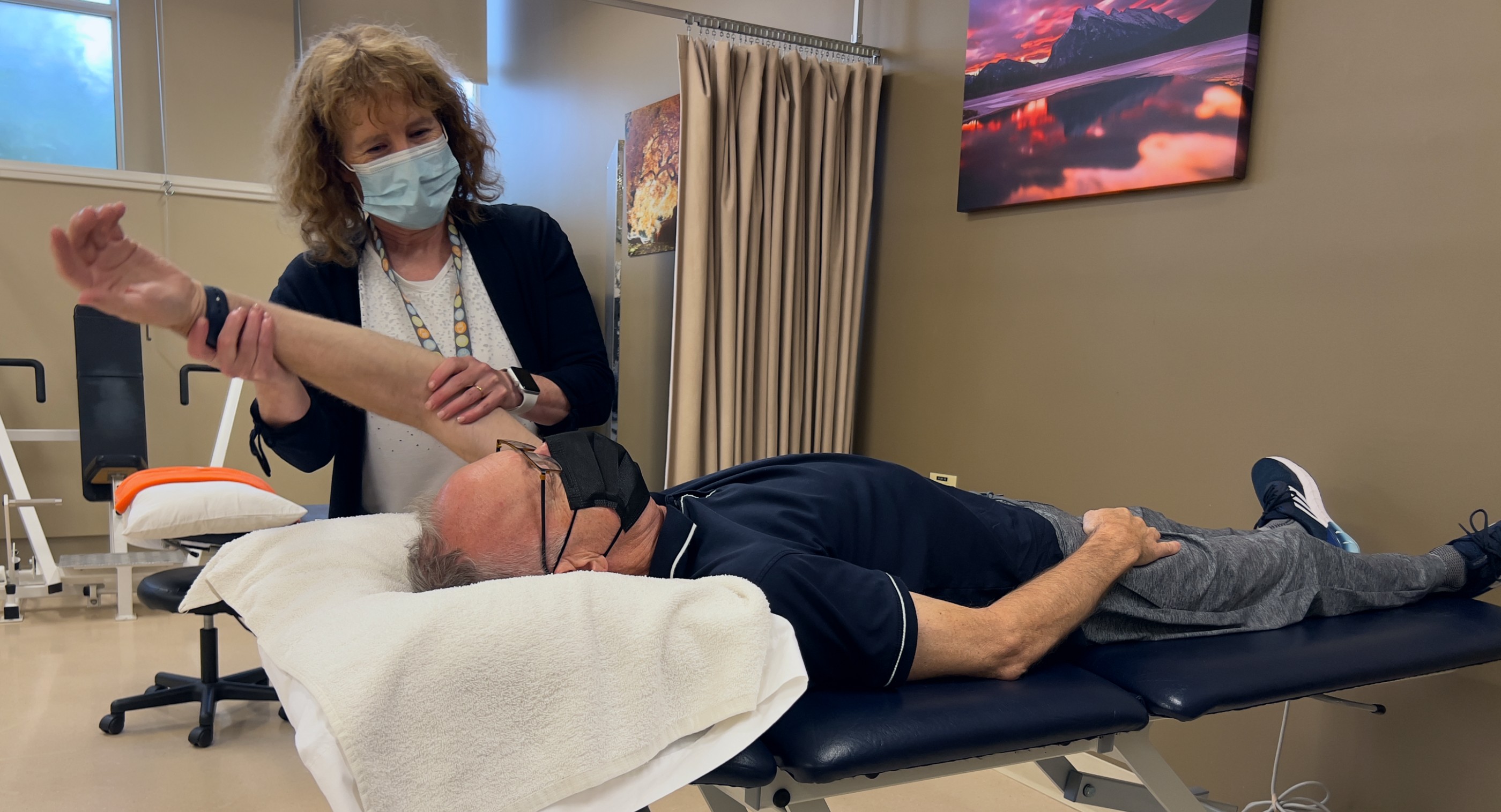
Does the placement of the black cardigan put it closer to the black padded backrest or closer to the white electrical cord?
the white electrical cord

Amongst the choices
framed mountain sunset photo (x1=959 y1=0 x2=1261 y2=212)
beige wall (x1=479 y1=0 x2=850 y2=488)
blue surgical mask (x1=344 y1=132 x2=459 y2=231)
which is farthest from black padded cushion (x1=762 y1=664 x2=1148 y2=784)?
beige wall (x1=479 y1=0 x2=850 y2=488)

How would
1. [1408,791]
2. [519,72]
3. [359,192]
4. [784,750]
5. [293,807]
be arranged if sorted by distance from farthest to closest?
[519,72] < [293,807] < [1408,791] < [359,192] < [784,750]

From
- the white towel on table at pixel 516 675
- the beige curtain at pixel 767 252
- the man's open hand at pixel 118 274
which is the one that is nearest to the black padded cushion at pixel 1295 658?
the white towel on table at pixel 516 675

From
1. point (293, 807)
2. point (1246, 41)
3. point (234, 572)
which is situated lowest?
point (293, 807)

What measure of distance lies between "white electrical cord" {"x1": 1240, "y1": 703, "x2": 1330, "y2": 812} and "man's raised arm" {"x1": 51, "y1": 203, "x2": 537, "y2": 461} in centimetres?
159

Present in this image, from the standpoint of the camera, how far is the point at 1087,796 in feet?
4.45

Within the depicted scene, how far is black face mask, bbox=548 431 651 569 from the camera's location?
1.17 m

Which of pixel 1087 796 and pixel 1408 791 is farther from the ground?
pixel 1087 796

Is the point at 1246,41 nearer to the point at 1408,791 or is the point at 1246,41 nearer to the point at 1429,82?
the point at 1429,82

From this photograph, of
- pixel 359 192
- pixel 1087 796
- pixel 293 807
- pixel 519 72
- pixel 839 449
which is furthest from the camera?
pixel 519 72

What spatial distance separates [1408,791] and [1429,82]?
1289 mm

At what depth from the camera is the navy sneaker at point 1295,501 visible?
166cm

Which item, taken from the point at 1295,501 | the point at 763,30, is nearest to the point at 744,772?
the point at 1295,501

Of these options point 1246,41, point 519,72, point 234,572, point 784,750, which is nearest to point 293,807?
point 234,572
